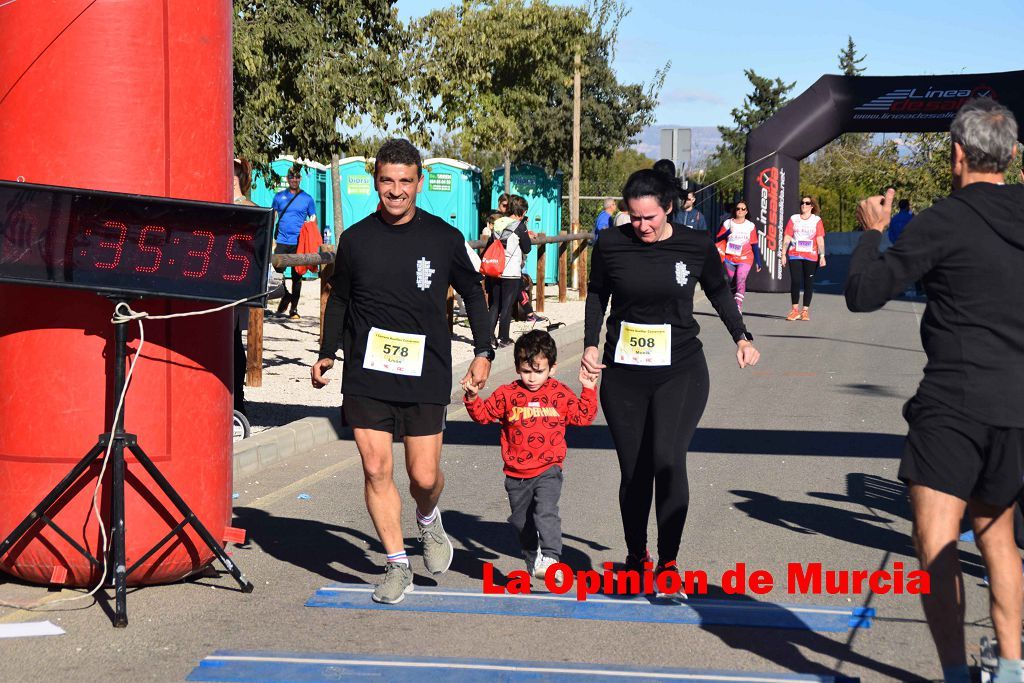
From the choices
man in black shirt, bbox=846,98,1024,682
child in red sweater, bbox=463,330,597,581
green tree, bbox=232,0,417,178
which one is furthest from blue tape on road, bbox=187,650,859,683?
green tree, bbox=232,0,417,178

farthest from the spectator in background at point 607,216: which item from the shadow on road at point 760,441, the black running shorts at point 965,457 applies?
the black running shorts at point 965,457

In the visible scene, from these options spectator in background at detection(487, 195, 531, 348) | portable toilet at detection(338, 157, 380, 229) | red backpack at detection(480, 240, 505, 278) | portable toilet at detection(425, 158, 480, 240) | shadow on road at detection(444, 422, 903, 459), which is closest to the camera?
shadow on road at detection(444, 422, 903, 459)

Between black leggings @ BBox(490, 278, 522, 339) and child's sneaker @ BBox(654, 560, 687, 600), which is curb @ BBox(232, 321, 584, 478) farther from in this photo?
black leggings @ BBox(490, 278, 522, 339)

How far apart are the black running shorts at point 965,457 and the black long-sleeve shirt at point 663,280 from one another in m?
1.91

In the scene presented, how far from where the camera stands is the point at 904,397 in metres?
13.1

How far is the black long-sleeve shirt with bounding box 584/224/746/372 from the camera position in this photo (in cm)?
608

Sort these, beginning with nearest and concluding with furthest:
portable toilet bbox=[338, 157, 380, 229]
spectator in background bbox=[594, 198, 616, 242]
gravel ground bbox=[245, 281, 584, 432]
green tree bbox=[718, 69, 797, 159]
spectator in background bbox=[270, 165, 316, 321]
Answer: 1. gravel ground bbox=[245, 281, 584, 432]
2. spectator in background bbox=[270, 165, 316, 321]
3. spectator in background bbox=[594, 198, 616, 242]
4. portable toilet bbox=[338, 157, 380, 229]
5. green tree bbox=[718, 69, 797, 159]

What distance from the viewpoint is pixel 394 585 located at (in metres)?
5.98

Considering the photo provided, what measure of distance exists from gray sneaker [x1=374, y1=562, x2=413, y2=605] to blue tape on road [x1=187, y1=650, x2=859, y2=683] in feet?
2.45

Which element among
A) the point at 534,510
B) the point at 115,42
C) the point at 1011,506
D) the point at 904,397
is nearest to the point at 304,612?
the point at 534,510

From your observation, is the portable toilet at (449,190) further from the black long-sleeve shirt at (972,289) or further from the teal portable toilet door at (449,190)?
the black long-sleeve shirt at (972,289)

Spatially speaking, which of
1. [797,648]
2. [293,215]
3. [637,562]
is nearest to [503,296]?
[293,215]

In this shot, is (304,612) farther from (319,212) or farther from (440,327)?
(319,212)

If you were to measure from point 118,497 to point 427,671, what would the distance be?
5.64 ft
